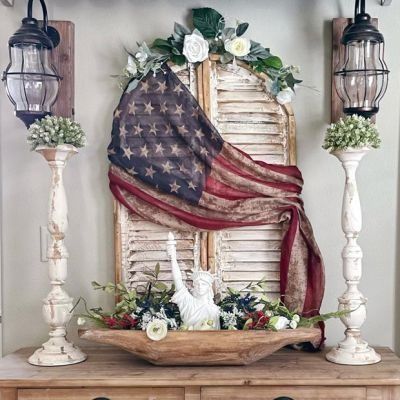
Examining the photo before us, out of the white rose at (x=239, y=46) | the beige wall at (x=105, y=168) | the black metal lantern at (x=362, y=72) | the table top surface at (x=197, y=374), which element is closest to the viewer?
the table top surface at (x=197, y=374)

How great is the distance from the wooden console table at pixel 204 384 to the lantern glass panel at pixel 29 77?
39.0 inches

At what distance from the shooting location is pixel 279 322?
221 cm

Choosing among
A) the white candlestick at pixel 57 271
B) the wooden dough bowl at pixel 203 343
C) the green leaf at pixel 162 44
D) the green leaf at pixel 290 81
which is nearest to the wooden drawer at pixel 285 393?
the wooden dough bowl at pixel 203 343

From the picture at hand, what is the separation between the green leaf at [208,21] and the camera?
2.50m

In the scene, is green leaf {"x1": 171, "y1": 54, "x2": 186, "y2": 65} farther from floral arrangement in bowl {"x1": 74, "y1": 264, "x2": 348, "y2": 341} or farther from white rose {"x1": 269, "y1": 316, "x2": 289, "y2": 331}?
white rose {"x1": 269, "y1": 316, "x2": 289, "y2": 331}

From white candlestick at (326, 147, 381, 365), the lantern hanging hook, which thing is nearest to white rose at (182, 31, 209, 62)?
the lantern hanging hook

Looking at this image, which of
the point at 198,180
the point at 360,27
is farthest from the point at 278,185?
the point at 360,27

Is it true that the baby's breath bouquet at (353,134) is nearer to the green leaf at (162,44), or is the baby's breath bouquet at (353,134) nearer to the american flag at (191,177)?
the american flag at (191,177)

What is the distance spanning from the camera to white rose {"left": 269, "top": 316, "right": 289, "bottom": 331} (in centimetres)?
219

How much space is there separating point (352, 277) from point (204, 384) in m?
0.67

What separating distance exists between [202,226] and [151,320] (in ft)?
1.53

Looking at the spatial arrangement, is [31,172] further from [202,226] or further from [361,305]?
[361,305]

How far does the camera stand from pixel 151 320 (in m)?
2.20

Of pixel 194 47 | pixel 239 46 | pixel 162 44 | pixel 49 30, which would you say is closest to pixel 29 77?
pixel 49 30
